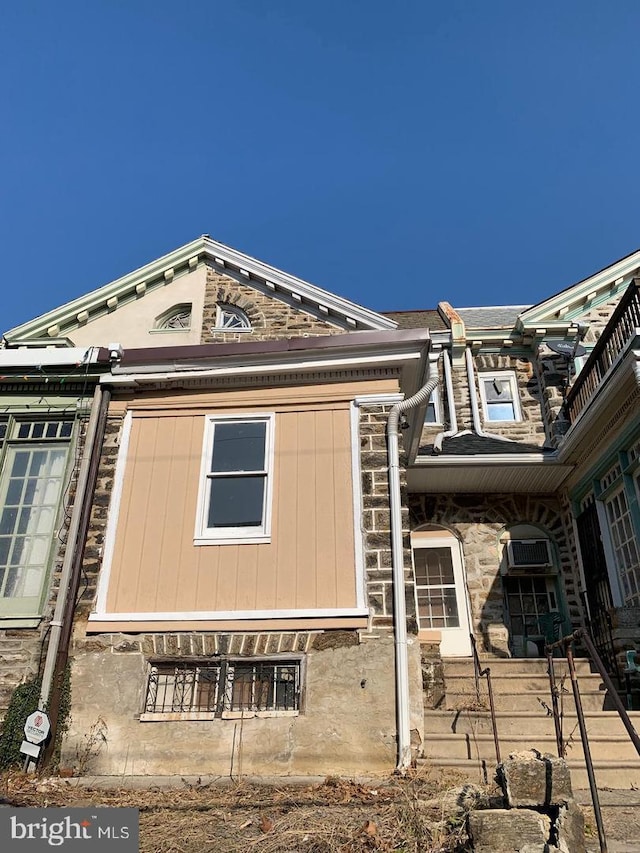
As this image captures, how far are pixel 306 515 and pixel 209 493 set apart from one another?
1.16 metres

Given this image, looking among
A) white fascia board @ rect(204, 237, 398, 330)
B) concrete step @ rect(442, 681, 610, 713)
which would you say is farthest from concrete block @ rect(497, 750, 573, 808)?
white fascia board @ rect(204, 237, 398, 330)

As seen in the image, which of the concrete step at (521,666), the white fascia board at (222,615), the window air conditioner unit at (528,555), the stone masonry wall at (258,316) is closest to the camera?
the white fascia board at (222,615)

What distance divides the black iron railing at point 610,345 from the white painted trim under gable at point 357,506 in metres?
3.40

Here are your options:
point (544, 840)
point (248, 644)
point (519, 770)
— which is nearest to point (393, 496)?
point (248, 644)

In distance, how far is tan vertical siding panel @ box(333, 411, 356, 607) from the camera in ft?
21.8

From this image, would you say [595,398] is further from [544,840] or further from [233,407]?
[544,840]

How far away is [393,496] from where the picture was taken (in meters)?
6.94

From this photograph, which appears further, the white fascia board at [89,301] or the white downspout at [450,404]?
the white downspout at [450,404]

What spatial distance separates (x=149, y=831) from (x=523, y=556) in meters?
7.92

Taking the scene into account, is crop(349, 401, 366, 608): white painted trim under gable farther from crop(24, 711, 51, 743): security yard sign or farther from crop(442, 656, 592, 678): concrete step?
crop(24, 711, 51, 743): security yard sign

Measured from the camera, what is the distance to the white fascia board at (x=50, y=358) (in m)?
7.83

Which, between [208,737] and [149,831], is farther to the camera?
[208,737]

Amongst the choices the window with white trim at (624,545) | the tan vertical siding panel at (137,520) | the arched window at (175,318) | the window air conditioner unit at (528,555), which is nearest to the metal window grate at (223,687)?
the tan vertical siding panel at (137,520)

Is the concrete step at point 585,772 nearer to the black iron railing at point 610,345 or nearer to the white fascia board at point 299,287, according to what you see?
the black iron railing at point 610,345
